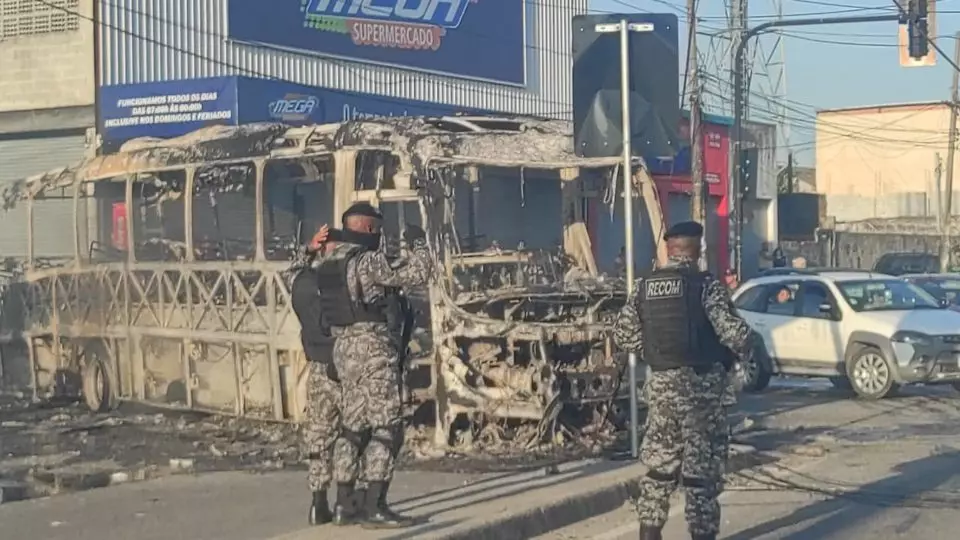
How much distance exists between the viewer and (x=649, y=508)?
24.2 feet

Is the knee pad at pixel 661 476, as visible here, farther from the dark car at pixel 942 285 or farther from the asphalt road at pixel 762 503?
the dark car at pixel 942 285

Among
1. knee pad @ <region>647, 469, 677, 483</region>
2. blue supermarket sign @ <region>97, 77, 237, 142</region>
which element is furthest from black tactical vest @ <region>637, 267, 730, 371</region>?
blue supermarket sign @ <region>97, 77, 237, 142</region>

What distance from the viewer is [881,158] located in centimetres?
8000

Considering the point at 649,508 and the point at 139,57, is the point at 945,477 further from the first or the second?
the point at 139,57

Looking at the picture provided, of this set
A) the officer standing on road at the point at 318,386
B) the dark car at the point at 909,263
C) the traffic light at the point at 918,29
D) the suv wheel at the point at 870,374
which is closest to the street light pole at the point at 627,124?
the officer standing on road at the point at 318,386

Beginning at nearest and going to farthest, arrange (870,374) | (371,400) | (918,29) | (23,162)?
1. (371,400)
2. (870,374)
3. (918,29)
4. (23,162)

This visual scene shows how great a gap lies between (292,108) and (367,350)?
1605 cm

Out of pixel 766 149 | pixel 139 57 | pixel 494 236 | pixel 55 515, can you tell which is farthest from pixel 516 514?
pixel 766 149

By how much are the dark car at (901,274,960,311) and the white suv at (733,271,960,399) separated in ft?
12.0

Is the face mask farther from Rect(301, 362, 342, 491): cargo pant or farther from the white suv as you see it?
the white suv

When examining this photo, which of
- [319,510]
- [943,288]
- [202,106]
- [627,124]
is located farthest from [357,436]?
[943,288]

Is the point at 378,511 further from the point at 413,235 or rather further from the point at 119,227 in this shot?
the point at 119,227

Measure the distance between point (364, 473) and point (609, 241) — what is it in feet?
18.4

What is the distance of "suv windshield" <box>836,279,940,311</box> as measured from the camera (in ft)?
59.0
